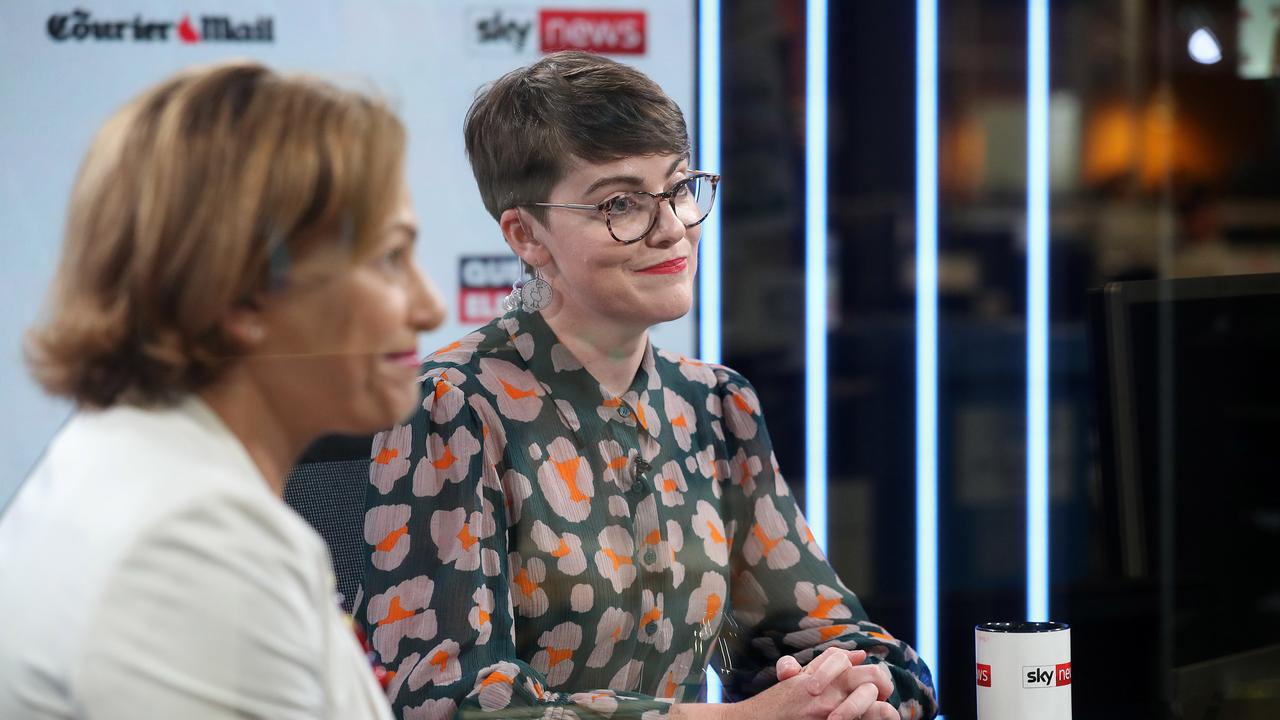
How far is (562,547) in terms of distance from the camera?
1508 millimetres

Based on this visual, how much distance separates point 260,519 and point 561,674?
2.46 ft

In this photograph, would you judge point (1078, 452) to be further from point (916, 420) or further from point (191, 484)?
point (191, 484)

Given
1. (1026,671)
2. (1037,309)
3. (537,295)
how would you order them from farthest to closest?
(1037,309)
(537,295)
(1026,671)

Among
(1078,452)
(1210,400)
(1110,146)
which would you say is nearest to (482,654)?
(1210,400)

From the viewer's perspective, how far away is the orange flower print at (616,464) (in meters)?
1.57

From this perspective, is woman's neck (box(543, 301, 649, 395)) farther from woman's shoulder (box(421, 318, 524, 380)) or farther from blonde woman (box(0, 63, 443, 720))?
blonde woman (box(0, 63, 443, 720))

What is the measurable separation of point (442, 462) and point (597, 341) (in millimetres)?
251

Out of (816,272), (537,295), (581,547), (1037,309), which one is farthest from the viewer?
(1037,309)

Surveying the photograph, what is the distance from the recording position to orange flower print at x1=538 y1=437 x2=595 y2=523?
1521mm

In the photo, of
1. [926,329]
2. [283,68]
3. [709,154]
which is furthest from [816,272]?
[283,68]

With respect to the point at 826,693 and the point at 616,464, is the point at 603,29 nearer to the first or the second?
the point at 616,464

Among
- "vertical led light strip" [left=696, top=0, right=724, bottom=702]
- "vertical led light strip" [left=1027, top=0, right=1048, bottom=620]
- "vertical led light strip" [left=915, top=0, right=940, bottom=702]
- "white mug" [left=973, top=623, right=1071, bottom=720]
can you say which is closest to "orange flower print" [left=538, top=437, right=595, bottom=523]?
"white mug" [left=973, top=623, right=1071, bottom=720]

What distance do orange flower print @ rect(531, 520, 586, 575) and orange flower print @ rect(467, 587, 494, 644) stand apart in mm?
102

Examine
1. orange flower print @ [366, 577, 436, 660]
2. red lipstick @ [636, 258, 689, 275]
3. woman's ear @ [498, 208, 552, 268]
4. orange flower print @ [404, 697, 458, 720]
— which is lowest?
orange flower print @ [404, 697, 458, 720]
